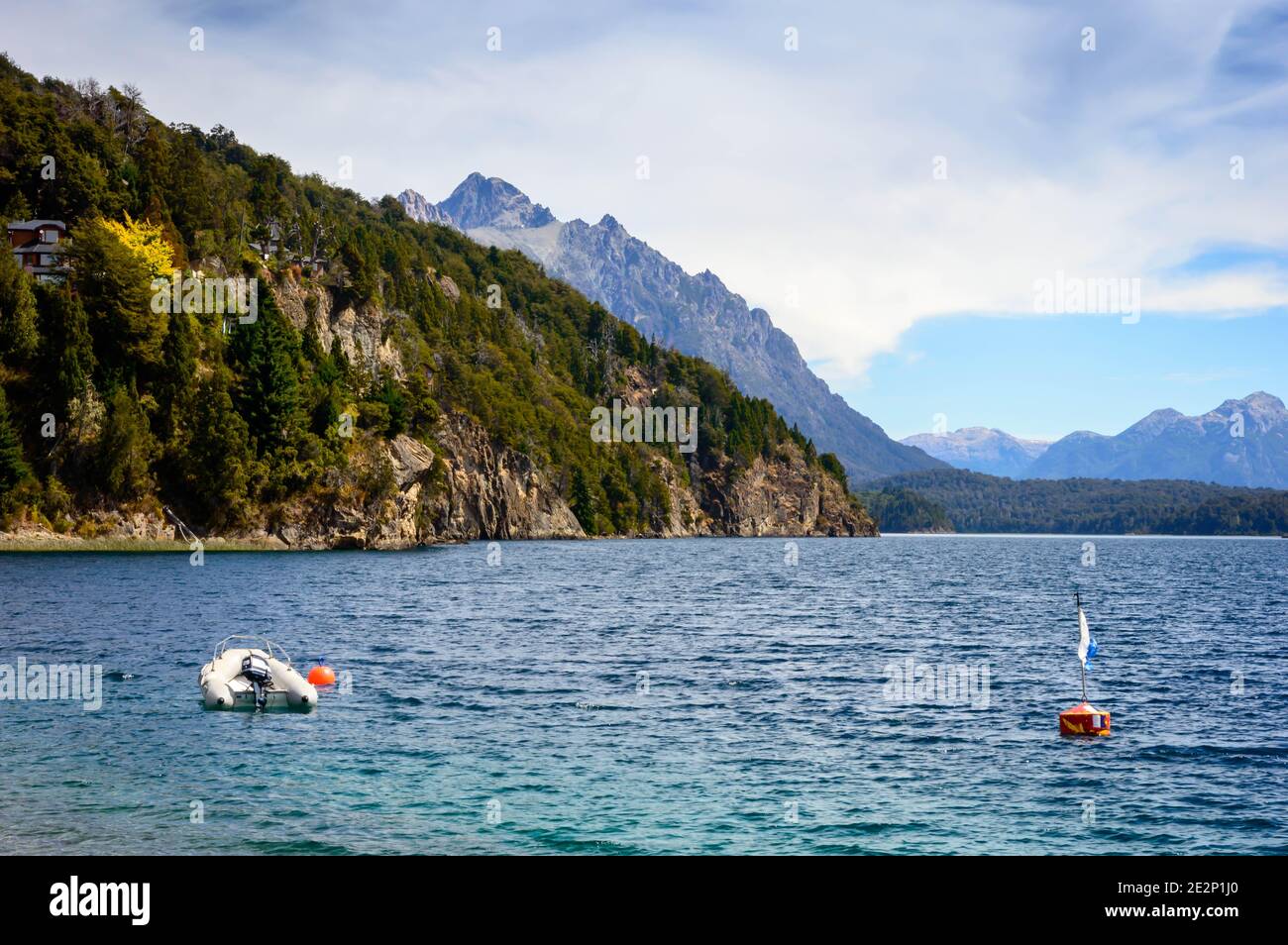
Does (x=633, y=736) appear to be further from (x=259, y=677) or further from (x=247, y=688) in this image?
(x=247, y=688)

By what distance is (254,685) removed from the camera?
34062mm

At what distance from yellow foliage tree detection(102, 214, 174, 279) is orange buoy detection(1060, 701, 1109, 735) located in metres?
113

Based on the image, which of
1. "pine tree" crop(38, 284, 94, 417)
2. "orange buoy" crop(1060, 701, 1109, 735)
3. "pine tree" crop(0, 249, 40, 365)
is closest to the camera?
"orange buoy" crop(1060, 701, 1109, 735)

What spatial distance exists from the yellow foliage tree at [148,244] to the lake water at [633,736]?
201ft

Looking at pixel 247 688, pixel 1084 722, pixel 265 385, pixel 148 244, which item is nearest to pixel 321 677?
pixel 247 688

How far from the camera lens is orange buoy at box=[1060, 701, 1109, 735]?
103 ft

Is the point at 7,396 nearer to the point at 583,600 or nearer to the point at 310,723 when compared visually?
the point at 583,600

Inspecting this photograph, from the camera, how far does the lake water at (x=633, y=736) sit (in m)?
22.0

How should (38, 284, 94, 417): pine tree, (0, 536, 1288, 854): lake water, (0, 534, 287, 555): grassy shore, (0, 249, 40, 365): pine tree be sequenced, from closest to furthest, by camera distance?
(0, 536, 1288, 854): lake water, (0, 534, 287, 555): grassy shore, (0, 249, 40, 365): pine tree, (38, 284, 94, 417): pine tree

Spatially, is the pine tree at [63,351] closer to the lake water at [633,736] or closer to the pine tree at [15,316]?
the pine tree at [15,316]

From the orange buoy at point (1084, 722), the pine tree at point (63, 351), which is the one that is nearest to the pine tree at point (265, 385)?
the pine tree at point (63, 351)

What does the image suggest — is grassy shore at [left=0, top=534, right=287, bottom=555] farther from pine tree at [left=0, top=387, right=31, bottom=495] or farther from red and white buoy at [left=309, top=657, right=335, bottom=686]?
red and white buoy at [left=309, top=657, right=335, bottom=686]

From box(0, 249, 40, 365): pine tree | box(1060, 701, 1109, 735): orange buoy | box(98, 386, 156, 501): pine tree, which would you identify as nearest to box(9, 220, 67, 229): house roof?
box(0, 249, 40, 365): pine tree
